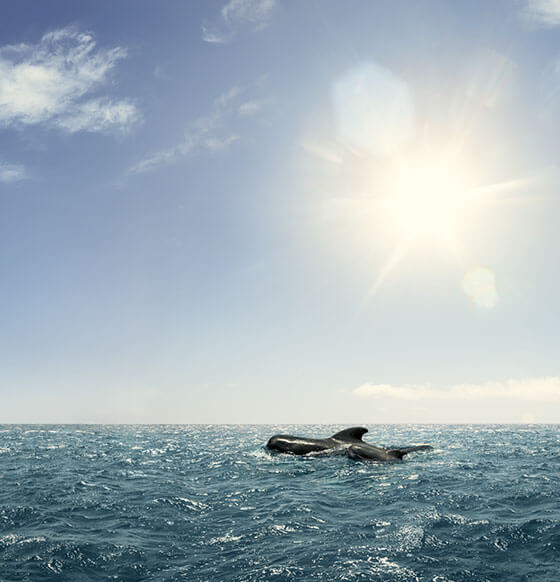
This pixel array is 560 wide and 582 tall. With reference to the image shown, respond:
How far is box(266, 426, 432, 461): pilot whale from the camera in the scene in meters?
28.3

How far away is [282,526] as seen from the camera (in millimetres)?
12008

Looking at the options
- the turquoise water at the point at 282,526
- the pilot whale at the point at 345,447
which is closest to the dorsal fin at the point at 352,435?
the pilot whale at the point at 345,447

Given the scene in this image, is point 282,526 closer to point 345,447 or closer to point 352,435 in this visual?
point 345,447

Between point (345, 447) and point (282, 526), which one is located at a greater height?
point (282, 526)

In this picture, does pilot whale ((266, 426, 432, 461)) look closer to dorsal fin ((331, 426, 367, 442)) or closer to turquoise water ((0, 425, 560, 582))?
dorsal fin ((331, 426, 367, 442))

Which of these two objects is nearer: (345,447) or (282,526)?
(282,526)

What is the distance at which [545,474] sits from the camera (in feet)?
70.0

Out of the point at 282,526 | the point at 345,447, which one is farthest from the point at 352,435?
the point at 282,526

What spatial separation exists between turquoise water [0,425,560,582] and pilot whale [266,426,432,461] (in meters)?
6.49

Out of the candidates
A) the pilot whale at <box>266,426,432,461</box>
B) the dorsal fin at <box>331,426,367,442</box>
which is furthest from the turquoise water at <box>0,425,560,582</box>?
the dorsal fin at <box>331,426,367,442</box>

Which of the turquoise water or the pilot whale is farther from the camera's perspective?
the pilot whale

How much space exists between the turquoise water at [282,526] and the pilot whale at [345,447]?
6490mm

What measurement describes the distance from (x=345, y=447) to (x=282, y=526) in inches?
824

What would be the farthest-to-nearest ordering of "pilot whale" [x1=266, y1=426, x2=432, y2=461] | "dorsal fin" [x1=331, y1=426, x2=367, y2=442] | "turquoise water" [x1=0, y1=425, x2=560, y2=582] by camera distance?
"dorsal fin" [x1=331, y1=426, x2=367, y2=442] → "pilot whale" [x1=266, y1=426, x2=432, y2=461] → "turquoise water" [x1=0, y1=425, x2=560, y2=582]
